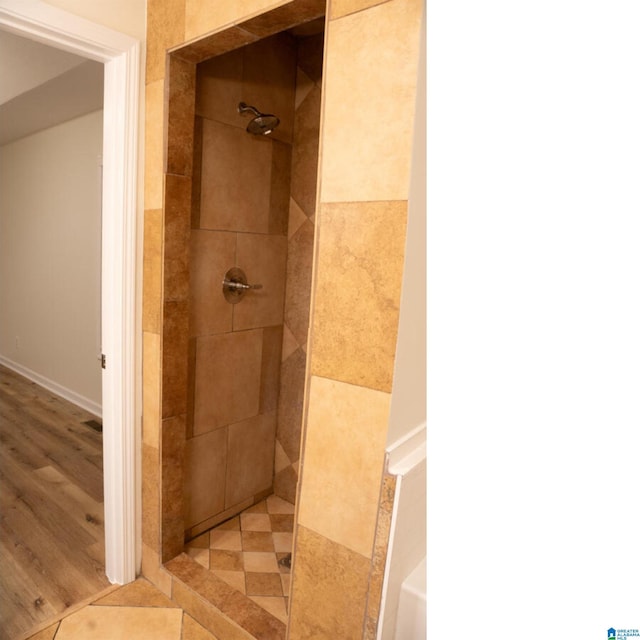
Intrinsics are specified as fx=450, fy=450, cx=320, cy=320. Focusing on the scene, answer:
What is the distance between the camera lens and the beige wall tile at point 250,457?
211 cm

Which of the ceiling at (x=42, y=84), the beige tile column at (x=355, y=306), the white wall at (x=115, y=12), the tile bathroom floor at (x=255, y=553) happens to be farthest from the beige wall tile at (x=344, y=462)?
the ceiling at (x=42, y=84)

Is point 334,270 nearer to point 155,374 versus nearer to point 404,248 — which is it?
point 404,248

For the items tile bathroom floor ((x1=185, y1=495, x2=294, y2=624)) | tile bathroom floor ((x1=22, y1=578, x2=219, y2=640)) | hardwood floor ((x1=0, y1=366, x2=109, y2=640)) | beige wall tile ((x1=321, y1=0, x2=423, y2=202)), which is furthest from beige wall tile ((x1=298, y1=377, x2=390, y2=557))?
hardwood floor ((x1=0, y1=366, x2=109, y2=640))

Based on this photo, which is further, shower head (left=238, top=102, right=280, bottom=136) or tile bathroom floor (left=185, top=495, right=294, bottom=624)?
shower head (left=238, top=102, right=280, bottom=136)

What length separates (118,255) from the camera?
157 centimetres

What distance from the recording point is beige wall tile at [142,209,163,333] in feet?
5.16

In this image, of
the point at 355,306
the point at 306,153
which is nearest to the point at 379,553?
the point at 355,306

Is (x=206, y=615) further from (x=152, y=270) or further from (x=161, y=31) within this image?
(x=161, y=31)

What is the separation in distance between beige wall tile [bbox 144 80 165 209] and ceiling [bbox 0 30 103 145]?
744mm

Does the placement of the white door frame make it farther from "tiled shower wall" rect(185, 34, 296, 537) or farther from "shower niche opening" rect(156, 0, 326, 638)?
"tiled shower wall" rect(185, 34, 296, 537)

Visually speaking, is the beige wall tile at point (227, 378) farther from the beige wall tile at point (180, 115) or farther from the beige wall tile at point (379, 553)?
the beige wall tile at point (379, 553)

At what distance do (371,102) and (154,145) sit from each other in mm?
899
